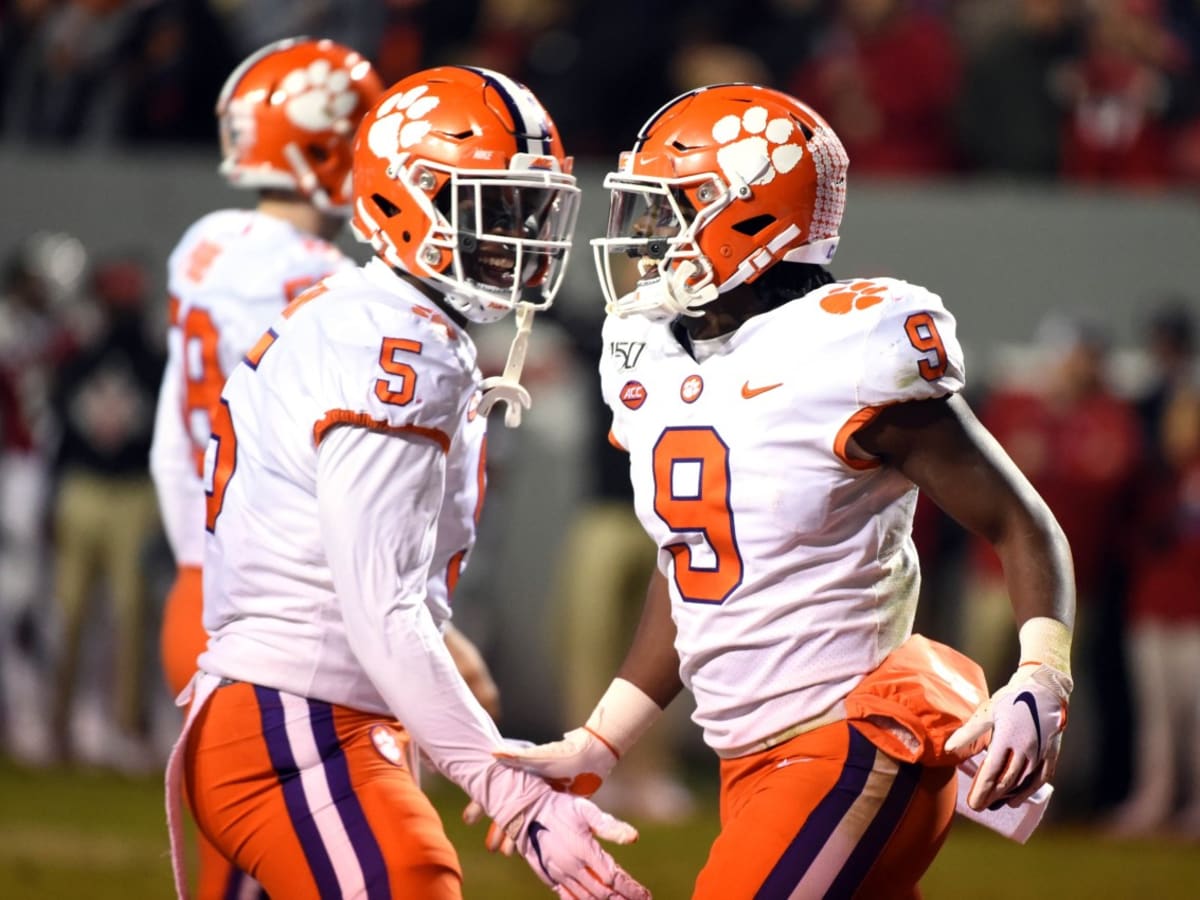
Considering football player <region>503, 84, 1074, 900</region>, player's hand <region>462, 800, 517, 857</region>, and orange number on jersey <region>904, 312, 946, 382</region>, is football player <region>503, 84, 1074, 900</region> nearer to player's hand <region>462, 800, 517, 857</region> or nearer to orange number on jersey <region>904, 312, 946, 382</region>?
orange number on jersey <region>904, 312, 946, 382</region>

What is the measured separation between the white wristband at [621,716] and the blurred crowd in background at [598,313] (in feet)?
13.0

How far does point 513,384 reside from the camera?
3.12 metres

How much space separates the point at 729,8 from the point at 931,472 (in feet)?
20.8

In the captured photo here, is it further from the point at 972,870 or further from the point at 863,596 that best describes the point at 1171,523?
the point at 863,596

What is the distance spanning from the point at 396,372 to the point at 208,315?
1252 mm


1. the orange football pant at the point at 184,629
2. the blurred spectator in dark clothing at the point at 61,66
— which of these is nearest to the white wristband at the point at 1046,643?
the orange football pant at the point at 184,629

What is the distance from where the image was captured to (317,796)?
2887mm

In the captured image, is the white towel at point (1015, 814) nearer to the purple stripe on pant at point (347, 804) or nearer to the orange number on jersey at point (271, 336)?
the purple stripe on pant at point (347, 804)

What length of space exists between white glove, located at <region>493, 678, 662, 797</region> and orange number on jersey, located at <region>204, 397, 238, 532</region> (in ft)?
2.17

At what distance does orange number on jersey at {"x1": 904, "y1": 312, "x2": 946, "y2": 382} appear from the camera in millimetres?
2793

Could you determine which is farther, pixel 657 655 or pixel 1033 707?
pixel 657 655

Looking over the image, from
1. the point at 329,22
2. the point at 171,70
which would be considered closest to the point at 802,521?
the point at 171,70

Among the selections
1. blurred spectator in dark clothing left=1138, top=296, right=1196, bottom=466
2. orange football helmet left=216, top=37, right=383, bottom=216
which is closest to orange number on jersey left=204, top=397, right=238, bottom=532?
orange football helmet left=216, top=37, right=383, bottom=216

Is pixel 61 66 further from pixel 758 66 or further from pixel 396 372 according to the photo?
pixel 396 372
